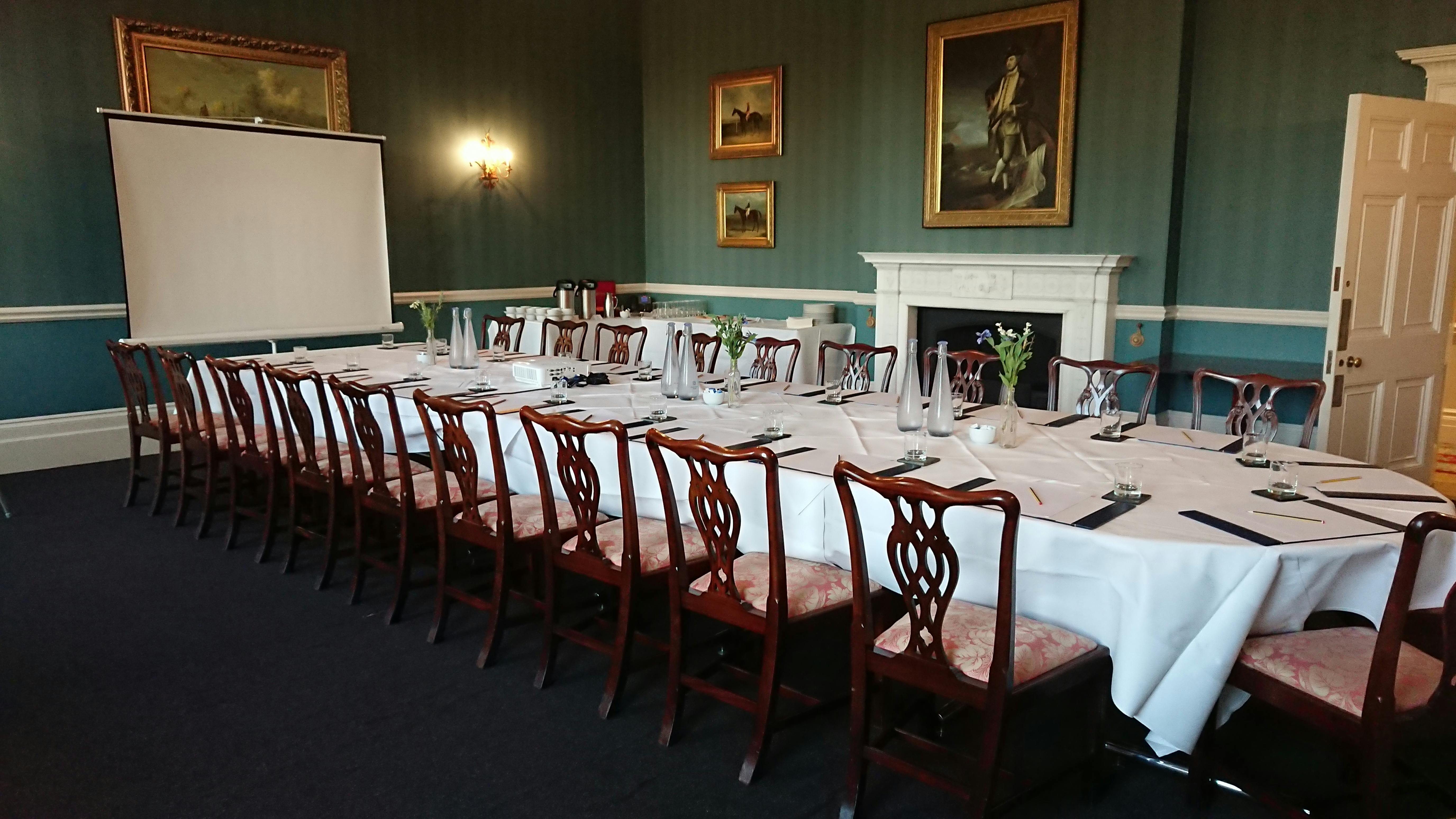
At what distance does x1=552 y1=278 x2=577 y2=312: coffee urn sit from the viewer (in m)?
8.28

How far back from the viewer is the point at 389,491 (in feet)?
12.8

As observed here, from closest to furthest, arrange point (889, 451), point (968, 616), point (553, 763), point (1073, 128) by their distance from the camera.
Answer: point (968, 616)
point (553, 763)
point (889, 451)
point (1073, 128)

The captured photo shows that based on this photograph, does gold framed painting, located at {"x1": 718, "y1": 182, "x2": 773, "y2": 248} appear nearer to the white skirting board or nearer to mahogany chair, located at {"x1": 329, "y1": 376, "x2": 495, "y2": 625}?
mahogany chair, located at {"x1": 329, "y1": 376, "x2": 495, "y2": 625}

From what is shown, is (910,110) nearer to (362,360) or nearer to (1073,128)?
(1073,128)

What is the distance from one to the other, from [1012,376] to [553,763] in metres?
1.87

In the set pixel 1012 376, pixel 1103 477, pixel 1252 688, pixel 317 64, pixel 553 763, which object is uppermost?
pixel 317 64

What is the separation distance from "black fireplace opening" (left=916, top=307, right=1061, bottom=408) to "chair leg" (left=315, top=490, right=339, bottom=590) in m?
3.68

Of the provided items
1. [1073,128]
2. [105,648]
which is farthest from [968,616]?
[1073,128]

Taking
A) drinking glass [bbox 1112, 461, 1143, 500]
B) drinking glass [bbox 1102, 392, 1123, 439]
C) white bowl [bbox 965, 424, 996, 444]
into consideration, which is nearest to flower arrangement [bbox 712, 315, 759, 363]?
white bowl [bbox 965, 424, 996, 444]

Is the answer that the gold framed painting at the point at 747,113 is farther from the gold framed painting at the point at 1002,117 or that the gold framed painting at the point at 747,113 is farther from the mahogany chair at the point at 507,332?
the mahogany chair at the point at 507,332

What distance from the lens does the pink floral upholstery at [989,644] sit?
7.30 feet

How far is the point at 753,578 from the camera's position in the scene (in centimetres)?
273

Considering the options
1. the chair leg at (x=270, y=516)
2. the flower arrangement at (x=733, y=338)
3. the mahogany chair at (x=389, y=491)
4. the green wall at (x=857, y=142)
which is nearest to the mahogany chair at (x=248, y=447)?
the chair leg at (x=270, y=516)

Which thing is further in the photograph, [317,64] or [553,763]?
[317,64]
